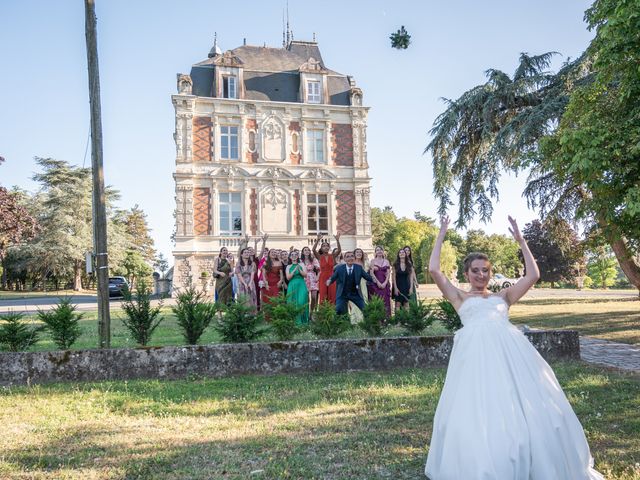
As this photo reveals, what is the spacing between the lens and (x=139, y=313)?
811cm

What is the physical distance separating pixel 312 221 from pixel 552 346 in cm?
2663

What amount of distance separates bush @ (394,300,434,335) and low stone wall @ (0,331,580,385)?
832mm

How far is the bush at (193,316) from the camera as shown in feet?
26.2

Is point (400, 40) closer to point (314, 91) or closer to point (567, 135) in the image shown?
point (567, 135)

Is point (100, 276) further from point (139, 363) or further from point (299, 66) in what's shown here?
point (299, 66)

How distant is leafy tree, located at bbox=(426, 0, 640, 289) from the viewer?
320 inches

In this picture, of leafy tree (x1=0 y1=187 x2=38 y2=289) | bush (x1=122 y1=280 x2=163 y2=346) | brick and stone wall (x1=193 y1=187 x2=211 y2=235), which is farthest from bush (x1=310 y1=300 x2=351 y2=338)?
leafy tree (x1=0 y1=187 x2=38 y2=289)

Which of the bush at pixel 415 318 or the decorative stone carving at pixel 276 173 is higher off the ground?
the decorative stone carving at pixel 276 173

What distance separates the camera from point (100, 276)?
26.7 ft

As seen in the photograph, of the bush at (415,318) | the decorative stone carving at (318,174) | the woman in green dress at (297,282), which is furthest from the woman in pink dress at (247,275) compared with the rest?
the decorative stone carving at (318,174)

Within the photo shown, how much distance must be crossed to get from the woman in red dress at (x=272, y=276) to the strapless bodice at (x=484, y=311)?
887 cm

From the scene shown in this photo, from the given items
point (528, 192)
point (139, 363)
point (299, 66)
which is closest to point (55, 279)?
point (299, 66)

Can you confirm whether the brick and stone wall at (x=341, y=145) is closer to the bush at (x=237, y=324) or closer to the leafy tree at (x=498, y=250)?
the bush at (x=237, y=324)

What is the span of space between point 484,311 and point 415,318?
4.96 meters
